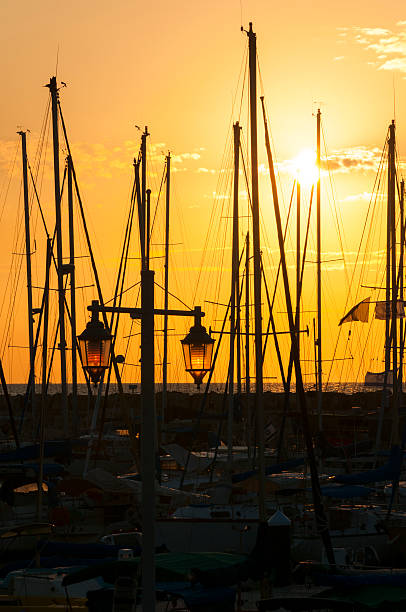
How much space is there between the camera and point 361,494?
80.2 feet

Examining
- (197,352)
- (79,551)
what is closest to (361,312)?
(79,551)

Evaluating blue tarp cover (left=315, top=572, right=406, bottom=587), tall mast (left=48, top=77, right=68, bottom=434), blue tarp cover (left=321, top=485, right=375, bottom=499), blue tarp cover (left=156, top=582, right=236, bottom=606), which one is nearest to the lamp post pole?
blue tarp cover (left=156, top=582, right=236, bottom=606)

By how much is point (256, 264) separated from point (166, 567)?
25.6ft

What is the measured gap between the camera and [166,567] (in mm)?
16625

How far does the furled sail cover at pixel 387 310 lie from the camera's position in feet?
119

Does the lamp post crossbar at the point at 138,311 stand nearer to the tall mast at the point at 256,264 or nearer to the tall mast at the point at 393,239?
the tall mast at the point at 256,264

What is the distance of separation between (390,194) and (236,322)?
10040 mm

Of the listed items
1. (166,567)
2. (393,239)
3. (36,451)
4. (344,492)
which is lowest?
Answer: (166,567)

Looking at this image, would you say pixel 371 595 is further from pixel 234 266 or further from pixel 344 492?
pixel 234 266

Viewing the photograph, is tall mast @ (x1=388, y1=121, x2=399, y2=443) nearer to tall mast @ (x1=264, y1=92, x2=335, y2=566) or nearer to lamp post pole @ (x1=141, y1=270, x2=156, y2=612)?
tall mast @ (x1=264, y1=92, x2=335, y2=566)

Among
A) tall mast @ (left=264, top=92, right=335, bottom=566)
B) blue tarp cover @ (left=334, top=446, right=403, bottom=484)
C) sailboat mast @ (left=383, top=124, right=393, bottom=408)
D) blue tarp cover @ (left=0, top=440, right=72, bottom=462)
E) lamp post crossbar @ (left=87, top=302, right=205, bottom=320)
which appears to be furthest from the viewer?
sailboat mast @ (left=383, top=124, right=393, bottom=408)

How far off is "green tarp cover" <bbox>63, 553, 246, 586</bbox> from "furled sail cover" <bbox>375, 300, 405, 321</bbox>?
1973 centimetres

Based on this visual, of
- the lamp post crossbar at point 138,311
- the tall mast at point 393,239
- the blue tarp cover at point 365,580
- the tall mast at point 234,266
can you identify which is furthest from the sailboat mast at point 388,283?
the lamp post crossbar at point 138,311

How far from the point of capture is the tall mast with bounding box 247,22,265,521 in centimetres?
2011
